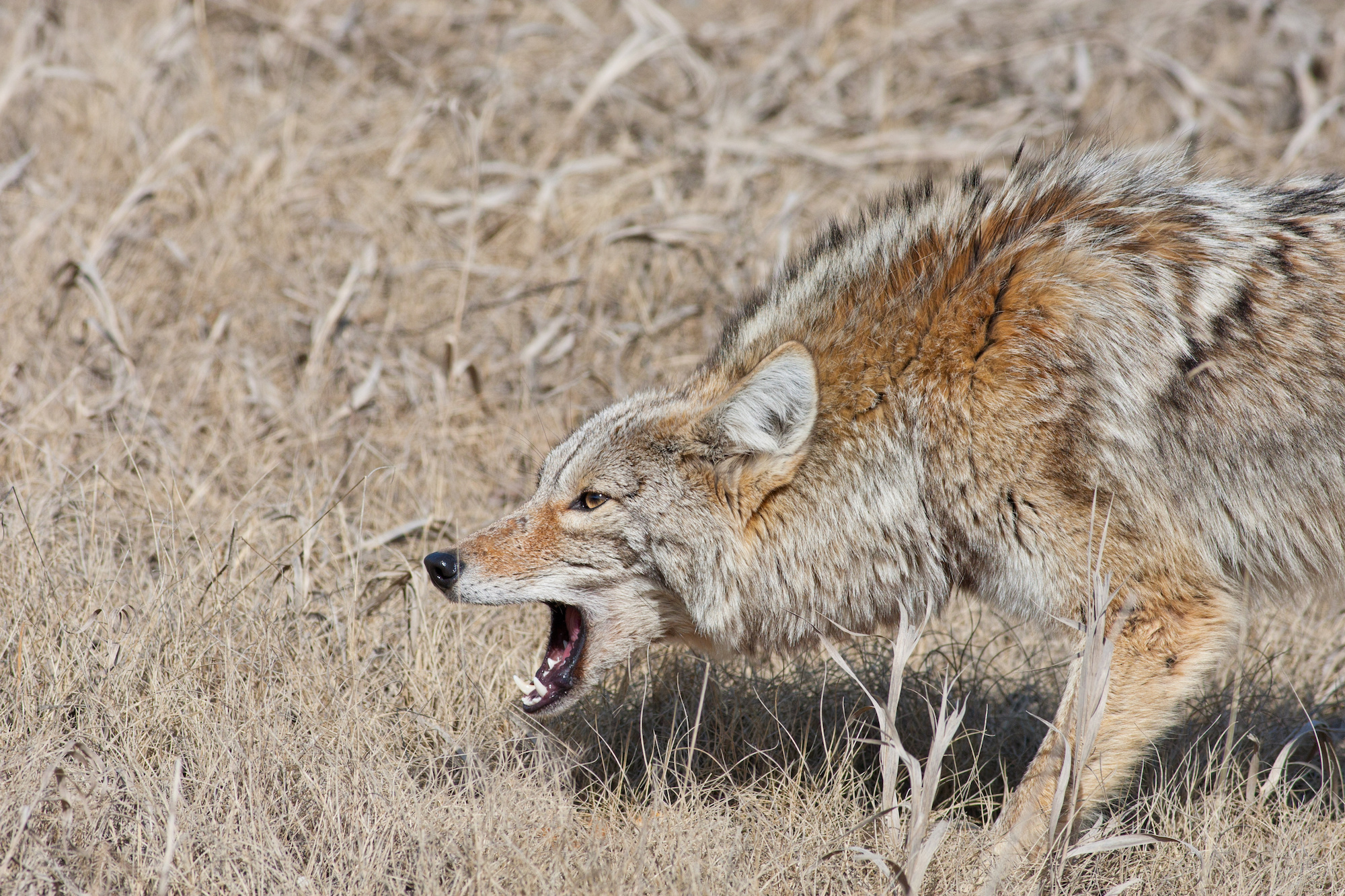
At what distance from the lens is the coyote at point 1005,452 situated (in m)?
3.32

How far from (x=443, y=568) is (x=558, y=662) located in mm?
560

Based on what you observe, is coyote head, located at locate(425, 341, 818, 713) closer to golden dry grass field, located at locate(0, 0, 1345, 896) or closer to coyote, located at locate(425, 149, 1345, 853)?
coyote, located at locate(425, 149, 1345, 853)

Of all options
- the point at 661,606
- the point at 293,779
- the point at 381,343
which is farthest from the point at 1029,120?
the point at 293,779

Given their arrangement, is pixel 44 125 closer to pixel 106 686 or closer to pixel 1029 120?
pixel 106 686

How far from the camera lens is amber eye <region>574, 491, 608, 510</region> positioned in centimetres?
384

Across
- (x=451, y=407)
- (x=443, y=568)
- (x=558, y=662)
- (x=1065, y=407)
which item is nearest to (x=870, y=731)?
(x=558, y=662)

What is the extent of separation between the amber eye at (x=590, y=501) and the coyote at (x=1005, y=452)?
1cm

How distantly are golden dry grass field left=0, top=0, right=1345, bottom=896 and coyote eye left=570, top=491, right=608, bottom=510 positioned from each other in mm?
836

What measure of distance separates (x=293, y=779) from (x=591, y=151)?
5431 millimetres

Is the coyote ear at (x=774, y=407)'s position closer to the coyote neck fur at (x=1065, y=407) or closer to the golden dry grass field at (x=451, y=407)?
the coyote neck fur at (x=1065, y=407)

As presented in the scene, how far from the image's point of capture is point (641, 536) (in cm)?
376

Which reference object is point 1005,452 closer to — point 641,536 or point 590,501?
point 641,536

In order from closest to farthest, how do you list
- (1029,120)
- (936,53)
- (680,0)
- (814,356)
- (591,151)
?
(814,356), (591,151), (1029,120), (936,53), (680,0)

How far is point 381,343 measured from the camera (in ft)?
20.5
